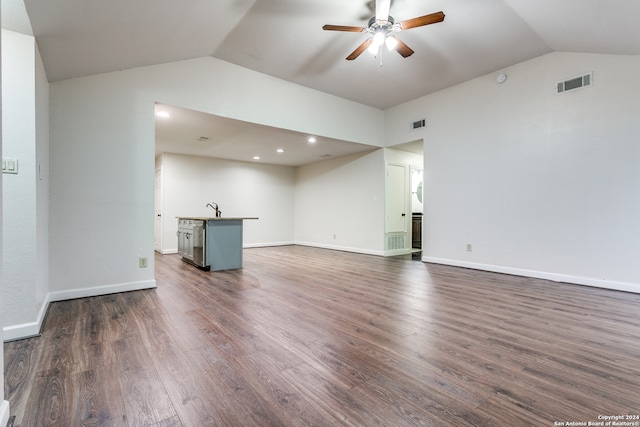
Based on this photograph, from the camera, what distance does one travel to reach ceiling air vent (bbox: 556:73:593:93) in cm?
374

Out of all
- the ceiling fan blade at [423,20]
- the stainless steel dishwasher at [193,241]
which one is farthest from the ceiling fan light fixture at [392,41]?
the stainless steel dishwasher at [193,241]

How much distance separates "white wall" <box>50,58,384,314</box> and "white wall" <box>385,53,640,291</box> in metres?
3.99

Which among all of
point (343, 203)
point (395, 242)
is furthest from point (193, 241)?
point (395, 242)

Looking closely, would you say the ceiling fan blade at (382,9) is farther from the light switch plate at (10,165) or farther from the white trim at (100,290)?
the white trim at (100,290)

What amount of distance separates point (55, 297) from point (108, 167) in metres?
1.44

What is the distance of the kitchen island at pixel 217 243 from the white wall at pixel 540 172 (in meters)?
3.43

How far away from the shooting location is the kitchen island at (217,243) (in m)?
4.63

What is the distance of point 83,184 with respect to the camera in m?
3.13

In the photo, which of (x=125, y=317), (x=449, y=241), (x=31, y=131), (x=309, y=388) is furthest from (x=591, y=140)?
(x=31, y=131)

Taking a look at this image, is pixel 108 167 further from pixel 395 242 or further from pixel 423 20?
Result: pixel 395 242

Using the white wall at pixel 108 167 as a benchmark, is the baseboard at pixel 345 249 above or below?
below

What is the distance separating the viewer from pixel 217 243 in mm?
4703

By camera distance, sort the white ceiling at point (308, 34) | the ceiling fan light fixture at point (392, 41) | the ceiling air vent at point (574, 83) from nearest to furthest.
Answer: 1. the white ceiling at point (308, 34)
2. the ceiling fan light fixture at point (392, 41)
3. the ceiling air vent at point (574, 83)

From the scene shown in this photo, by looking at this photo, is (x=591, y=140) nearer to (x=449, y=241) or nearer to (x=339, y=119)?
(x=449, y=241)
